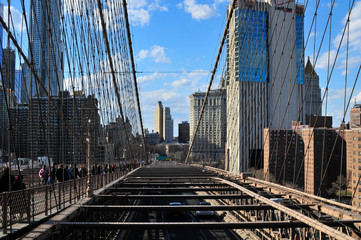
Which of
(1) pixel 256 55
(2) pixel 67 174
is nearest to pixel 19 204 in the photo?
(2) pixel 67 174

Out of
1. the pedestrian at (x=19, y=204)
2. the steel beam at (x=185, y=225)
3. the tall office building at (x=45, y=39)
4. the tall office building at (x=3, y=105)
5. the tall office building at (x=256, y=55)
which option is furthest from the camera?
the tall office building at (x=256, y=55)

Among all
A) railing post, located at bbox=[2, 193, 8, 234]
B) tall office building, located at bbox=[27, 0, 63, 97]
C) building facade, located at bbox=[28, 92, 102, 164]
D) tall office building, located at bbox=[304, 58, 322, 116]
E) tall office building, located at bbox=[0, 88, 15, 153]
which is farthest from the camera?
building facade, located at bbox=[28, 92, 102, 164]

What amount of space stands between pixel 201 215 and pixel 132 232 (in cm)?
583

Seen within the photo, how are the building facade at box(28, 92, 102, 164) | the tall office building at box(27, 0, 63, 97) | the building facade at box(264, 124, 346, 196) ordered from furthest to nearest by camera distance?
the building facade at box(264, 124, 346, 196), the building facade at box(28, 92, 102, 164), the tall office building at box(27, 0, 63, 97)

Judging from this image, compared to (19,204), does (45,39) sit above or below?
above

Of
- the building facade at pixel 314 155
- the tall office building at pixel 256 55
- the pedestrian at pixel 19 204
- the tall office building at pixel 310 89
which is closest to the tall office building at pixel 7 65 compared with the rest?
the pedestrian at pixel 19 204

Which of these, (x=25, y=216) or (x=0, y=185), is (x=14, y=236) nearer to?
(x=25, y=216)

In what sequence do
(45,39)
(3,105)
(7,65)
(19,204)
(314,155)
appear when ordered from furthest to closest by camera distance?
(314,155) < (45,39) < (3,105) < (7,65) < (19,204)

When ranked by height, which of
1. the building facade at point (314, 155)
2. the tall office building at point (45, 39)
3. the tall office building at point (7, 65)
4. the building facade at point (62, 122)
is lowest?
the building facade at point (314, 155)

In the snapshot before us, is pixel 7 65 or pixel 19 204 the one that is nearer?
pixel 19 204

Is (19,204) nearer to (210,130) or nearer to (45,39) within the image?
(45,39)

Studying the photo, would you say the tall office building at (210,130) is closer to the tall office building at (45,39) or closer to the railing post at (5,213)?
the tall office building at (45,39)

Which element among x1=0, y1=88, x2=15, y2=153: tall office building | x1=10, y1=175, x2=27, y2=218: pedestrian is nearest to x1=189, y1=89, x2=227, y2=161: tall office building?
x1=0, y1=88, x2=15, y2=153: tall office building

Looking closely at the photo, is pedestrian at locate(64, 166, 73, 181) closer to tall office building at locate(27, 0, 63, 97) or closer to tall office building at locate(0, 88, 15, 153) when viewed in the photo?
tall office building at locate(0, 88, 15, 153)
